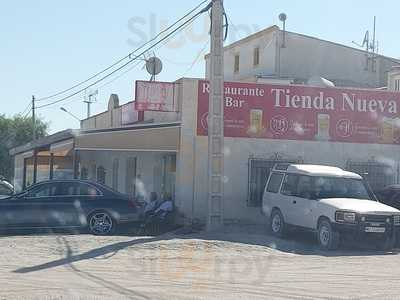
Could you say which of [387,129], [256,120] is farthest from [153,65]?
[387,129]

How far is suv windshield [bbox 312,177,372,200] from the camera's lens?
17344mm

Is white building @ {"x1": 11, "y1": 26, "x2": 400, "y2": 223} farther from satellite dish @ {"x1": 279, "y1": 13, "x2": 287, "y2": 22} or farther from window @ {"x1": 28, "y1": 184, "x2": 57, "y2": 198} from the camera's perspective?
satellite dish @ {"x1": 279, "y1": 13, "x2": 287, "y2": 22}

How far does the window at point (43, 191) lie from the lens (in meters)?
17.4

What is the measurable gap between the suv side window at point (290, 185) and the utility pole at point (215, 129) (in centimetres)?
162

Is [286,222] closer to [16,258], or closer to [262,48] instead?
[16,258]

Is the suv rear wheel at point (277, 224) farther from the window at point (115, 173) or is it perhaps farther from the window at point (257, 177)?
the window at point (115, 173)

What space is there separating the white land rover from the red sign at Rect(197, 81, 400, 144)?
10.6 feet

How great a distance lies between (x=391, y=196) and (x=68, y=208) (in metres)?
8.50

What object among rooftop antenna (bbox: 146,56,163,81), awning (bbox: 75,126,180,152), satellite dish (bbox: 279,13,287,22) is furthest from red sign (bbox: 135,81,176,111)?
satellite dish (bbox: 279,13,287,22)

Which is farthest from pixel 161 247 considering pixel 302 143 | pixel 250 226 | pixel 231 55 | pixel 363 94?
pixel 231 55

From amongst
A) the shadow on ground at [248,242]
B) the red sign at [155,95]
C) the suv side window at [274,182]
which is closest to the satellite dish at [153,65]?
the red sign at [155,95]

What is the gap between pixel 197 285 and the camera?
10523mm

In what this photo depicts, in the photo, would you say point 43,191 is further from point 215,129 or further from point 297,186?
point 297,186

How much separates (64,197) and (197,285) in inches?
308
